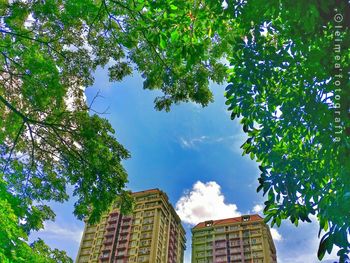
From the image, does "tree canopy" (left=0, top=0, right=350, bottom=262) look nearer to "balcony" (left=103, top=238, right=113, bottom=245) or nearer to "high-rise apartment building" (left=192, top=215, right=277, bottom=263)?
"balcony" (left=103, top=238, right=113, bottom=245)

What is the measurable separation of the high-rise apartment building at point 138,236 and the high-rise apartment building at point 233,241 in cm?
906

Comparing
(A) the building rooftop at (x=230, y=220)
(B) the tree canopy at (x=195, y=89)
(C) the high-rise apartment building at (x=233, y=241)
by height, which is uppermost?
(A) the building rooftop at (x=230, y=220)

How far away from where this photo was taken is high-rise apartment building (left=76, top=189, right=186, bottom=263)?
6869 cm

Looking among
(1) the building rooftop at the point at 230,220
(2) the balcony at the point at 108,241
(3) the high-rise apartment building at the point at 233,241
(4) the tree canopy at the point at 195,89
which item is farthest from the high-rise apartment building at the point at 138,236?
(4) the tree canopy at the point at 195,89

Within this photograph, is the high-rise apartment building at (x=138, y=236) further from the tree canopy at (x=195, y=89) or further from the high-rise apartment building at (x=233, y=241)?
the tree canopy at (x=195, y=89)

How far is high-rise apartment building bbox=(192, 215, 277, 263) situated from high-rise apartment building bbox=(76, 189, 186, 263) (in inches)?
357

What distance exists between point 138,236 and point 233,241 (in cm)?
2883

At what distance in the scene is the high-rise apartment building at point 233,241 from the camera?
7819 cm

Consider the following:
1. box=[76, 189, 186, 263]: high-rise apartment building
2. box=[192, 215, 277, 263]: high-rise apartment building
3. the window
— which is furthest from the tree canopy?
the window

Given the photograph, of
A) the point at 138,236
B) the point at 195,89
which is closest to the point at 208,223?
the point at 138,236

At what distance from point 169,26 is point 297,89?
6.69 feet

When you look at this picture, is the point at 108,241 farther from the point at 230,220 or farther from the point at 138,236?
the point at 230,220

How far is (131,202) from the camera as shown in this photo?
918 cm

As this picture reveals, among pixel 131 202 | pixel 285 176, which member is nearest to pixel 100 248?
pixel 131 202
